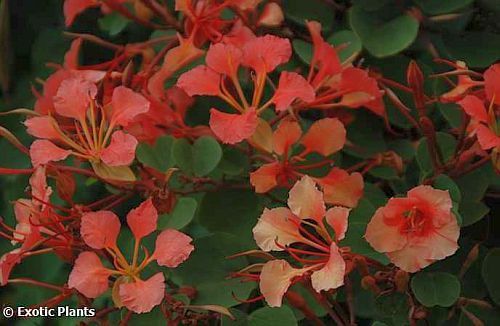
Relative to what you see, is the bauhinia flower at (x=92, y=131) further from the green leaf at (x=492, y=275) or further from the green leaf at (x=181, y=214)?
the green leaf at (x=492, y=275)

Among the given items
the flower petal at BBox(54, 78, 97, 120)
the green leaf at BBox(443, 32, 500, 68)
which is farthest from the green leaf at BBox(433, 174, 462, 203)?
the flower petal at BBox(54, 78, 97, 120)

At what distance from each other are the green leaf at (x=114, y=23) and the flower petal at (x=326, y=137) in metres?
0.37

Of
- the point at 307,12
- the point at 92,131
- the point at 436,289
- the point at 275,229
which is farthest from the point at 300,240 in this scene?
the point at 307,12

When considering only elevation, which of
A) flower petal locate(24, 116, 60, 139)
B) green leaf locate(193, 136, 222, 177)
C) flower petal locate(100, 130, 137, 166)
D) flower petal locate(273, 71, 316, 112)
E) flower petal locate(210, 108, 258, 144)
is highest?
flower petal locate(273, 71, 316, 112)

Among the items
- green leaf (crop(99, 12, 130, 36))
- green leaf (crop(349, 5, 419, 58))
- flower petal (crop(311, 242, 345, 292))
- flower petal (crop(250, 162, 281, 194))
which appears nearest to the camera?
flower petal (crop(311, 242, 345, 292))

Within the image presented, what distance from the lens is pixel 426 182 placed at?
819 mm

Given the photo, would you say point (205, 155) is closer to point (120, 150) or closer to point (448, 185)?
point (120, 150)

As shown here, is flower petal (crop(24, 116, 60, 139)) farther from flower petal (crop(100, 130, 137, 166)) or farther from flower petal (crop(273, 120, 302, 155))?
flower petal (crop(273, 120, 302, 155))

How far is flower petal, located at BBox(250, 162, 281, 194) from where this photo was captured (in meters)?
0.81

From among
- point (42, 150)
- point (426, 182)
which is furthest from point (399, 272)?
point (42, 150)

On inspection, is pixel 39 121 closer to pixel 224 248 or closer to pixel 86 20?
pixel 224 248

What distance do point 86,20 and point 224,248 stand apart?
550 millimetres

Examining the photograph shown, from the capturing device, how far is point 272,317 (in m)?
0.81

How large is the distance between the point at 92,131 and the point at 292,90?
19cm
